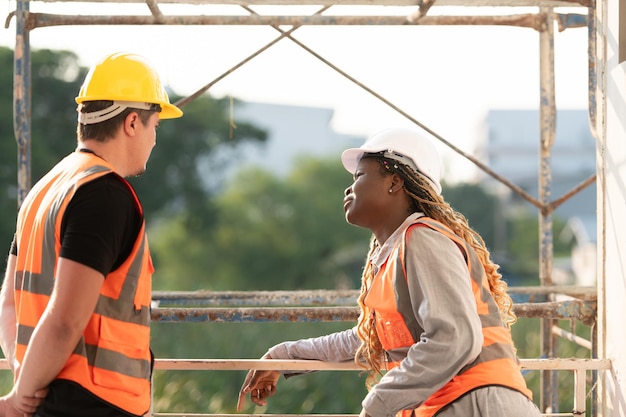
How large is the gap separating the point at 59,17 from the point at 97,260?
4.18m

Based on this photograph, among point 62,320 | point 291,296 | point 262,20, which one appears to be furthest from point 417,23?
point 62,320

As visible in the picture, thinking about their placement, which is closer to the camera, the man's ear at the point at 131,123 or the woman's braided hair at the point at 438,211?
the man's ear at the point at 131,123

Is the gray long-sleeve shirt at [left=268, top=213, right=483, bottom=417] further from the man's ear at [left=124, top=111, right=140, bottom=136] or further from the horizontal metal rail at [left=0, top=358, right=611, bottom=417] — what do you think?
the man's ear at [left=124, top=111, right=140, bottom=136]

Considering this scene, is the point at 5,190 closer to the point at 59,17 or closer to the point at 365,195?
the point at 59,17

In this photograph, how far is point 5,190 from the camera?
36.7 metres

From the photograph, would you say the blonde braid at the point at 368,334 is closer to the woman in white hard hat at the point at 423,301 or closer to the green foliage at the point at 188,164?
the woman in white hard hat at the point at 423,301

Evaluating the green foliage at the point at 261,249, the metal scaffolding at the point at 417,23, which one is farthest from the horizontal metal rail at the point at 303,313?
the green foliage at the point at 261,249

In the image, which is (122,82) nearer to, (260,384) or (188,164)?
(260,384)

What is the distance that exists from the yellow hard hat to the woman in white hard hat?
25.9 inches

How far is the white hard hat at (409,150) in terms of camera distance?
2674mm

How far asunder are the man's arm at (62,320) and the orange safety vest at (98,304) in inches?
2.4

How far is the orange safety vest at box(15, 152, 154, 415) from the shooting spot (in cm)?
220

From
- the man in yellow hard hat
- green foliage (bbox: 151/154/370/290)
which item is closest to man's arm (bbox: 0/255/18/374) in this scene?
the man in yellow hard hat

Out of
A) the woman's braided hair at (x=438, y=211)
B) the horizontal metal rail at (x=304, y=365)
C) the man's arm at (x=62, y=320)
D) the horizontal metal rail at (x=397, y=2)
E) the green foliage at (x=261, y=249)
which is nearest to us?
the man's arm at (x=62, y=320)
